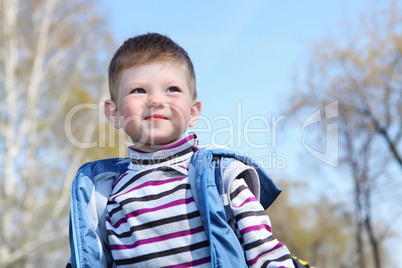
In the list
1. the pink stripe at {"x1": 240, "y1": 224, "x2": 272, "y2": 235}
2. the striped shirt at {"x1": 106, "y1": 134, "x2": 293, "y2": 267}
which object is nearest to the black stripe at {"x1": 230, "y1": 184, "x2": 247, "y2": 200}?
the striped shirt at {"x1": 106, "y1": 134, "x2": 293, "y2": 267}

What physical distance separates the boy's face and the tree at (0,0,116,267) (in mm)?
9501

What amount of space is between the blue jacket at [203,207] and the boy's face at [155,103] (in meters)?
0.18

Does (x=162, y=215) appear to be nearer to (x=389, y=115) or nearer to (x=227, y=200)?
(x=227, y=200)

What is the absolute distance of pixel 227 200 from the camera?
1.71m

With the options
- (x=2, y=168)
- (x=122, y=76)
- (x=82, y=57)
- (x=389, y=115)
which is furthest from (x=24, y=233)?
(x=389, y=115)

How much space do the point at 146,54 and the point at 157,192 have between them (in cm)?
62

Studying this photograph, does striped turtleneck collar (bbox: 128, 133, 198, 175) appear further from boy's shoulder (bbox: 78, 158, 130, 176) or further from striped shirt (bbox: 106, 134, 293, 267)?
boy's shoulder (bbox: 78, 158, 130, 176)

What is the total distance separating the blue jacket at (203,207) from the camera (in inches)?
62.9

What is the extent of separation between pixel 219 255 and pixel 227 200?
0.23 m

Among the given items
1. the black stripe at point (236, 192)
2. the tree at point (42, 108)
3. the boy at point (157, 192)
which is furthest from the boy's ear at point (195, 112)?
the tree at point (42, 108)

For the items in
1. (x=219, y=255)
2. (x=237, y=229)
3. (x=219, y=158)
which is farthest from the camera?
(x=219, y=158)

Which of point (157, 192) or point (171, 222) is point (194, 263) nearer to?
point (171, 222)

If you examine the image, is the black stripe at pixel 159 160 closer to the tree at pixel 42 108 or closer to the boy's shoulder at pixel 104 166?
the boy's shoulder at pixel 104 166

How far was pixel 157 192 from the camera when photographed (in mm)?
1794
